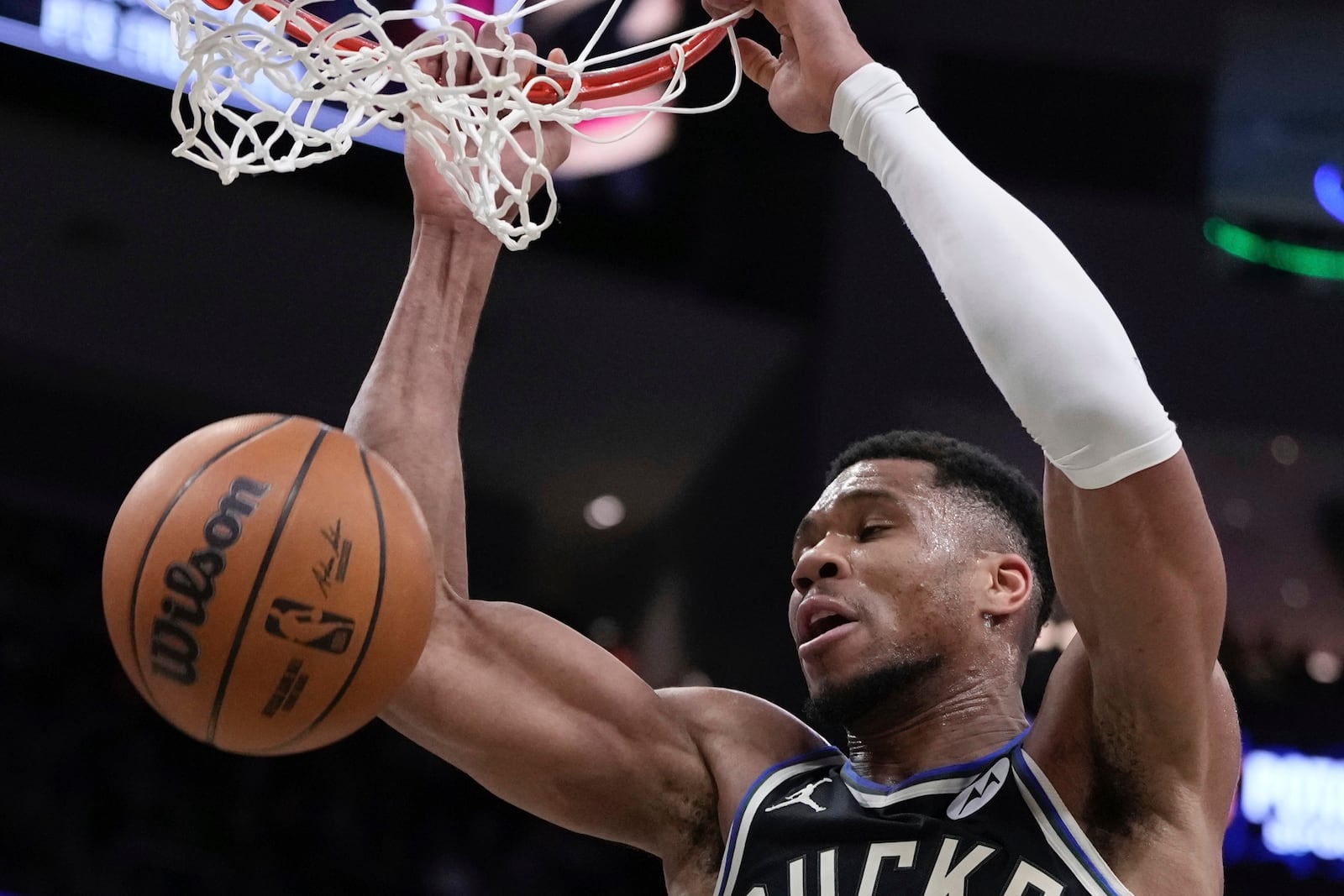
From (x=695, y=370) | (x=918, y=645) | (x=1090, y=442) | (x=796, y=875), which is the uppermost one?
(x=1090, y=442)

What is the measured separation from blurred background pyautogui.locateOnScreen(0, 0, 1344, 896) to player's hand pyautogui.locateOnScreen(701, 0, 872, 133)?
13.0ft

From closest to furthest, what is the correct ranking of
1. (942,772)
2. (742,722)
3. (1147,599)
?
1. (1147,599)
2. (942,772)
3. (742,722)

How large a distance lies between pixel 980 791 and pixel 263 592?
107 cm

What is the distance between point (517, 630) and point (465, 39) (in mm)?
949

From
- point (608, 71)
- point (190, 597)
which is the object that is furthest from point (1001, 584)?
point (190, 597)

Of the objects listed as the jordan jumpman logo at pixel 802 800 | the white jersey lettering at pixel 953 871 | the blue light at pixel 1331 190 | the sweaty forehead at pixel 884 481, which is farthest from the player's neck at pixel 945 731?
the blue light at pixel 1331 190

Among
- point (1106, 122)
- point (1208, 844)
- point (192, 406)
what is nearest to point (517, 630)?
point (1208, 844)

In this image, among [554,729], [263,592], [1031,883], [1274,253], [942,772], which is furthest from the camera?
[1274,253]

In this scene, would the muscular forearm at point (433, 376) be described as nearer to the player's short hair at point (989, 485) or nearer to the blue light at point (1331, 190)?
the player's short hair at point (989, 485)

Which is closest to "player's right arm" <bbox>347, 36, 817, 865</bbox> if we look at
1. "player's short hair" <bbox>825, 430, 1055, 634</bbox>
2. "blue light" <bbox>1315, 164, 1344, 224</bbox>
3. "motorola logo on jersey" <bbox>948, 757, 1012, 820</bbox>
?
"motorola logo on jersey" <bbox>948, 757, 1012, 820</bbox>

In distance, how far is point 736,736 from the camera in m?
2.45

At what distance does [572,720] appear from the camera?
2379 mm

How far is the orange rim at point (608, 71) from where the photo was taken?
7.30ft
